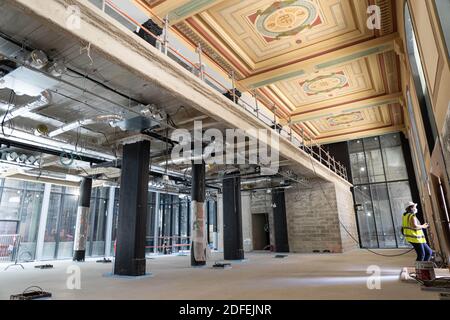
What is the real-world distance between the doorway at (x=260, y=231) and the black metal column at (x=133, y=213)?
11727 mm

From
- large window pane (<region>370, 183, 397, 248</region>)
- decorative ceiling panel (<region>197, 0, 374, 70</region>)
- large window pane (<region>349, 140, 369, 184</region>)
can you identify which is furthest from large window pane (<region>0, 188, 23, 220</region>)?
large window pane (<region>370, 183, 397, 248</region>)

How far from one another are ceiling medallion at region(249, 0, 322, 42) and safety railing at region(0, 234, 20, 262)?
13.6 metres

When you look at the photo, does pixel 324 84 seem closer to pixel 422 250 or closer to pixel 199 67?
pixel 199 67

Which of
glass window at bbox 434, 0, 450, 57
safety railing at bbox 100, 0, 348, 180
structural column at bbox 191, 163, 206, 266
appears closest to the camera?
glass window at bbox 434, 0, 450, 57

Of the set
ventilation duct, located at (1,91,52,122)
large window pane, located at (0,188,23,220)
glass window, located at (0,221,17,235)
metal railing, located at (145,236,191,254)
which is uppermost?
ventilation duct, located at (1,91,52,122)

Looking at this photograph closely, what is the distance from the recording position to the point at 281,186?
50.6 feet

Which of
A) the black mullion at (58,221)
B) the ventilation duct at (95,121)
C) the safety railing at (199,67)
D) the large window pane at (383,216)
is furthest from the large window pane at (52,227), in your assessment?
the large window pane at (383,216)

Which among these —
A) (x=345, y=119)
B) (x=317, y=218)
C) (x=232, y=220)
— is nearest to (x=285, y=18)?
(x=232, y=220)

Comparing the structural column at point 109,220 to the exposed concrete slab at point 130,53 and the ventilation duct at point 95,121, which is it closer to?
the ventilation duct at point 95,121

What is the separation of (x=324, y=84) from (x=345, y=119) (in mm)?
4949

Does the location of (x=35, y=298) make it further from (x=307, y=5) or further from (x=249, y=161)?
(x=307, y=5)

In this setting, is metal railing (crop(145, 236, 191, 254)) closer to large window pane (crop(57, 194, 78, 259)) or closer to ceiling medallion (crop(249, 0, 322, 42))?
large window pane (crop(57, 194, 78, 259))

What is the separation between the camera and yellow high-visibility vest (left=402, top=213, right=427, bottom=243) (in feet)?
20.8
